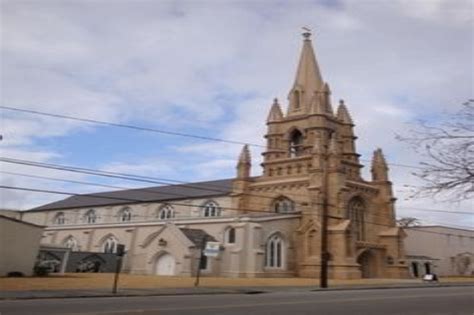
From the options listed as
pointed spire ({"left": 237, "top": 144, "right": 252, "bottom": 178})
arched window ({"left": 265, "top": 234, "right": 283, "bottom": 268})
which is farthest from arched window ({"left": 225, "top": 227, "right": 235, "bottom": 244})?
pointed spire ({"left": 237, "top": 144, "right": 252, "bottom": 178})

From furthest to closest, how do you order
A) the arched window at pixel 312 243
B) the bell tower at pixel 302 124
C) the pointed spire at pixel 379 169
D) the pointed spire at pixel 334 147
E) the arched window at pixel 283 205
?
the pointed spire at pixel 379 169, the bell tower at pixel 302 124, the arched window at pixel 283 205, the pointed spire at pixel 334 147, the arched window at pixel 312 243

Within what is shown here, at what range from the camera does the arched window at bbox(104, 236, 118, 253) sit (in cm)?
6316

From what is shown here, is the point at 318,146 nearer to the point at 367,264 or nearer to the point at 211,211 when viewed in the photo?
the point at 367,264

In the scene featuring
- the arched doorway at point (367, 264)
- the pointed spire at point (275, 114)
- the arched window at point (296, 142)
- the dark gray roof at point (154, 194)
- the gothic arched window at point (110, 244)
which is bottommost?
the arched doorway at point (367, 264)

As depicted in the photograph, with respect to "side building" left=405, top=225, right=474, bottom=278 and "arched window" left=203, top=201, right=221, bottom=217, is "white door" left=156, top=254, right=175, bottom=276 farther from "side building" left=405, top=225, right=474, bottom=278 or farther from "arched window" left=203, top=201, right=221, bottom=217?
"side building" left=405, top=225, right=474, bottom=278

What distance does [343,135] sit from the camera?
2544 inches

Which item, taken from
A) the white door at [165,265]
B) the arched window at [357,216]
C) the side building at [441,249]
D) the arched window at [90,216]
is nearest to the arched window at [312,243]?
the arched window at [357,216]

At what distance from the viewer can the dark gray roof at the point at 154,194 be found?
227 ft

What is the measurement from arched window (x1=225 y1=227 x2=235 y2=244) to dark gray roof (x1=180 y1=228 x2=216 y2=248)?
1381mm

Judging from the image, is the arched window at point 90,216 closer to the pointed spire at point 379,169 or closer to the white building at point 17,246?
the white building at point 17,246

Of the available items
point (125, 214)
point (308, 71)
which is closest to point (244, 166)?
point (308, 71)

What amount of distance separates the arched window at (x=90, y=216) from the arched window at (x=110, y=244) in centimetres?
1619

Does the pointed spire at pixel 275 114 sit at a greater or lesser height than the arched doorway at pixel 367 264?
greater

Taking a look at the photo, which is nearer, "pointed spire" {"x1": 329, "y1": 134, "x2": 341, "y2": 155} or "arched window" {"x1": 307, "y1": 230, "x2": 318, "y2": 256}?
"arched window" {"x1": 307, "y1": 230, "x2": 318, "y2": 256}
